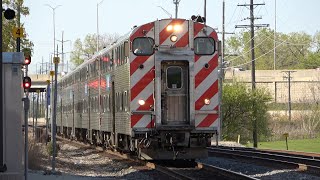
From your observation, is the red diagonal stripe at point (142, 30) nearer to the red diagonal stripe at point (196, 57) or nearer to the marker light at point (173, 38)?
the marker light at point (173, 38)

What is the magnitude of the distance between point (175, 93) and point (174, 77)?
1.44 ft

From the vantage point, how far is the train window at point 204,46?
1973 centimetres

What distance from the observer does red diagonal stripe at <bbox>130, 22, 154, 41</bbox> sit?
775 inches

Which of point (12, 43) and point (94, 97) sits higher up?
point (12, 43)

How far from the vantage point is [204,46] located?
→ 1983cm

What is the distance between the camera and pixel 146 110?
62.9ft

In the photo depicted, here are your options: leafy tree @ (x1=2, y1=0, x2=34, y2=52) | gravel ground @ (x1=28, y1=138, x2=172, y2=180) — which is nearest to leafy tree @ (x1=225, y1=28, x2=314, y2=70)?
leafy tree @ (x1=2, y1=0, x2=34, y2=52)

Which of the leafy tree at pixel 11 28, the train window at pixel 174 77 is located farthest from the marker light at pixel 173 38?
the leafy tree at pixel 11 28

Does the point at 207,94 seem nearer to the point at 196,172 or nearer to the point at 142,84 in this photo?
the point at 142,84

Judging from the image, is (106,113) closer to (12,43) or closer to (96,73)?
(96,73)

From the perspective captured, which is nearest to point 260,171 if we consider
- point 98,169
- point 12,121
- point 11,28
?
point 98,169

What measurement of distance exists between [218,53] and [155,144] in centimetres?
309

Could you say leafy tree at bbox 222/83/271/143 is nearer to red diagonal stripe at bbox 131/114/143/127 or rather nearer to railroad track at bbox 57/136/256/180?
railroad track at bbox 57/136/256/180

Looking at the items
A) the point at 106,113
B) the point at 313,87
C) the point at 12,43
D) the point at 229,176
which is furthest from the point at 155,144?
the point at 313,87
